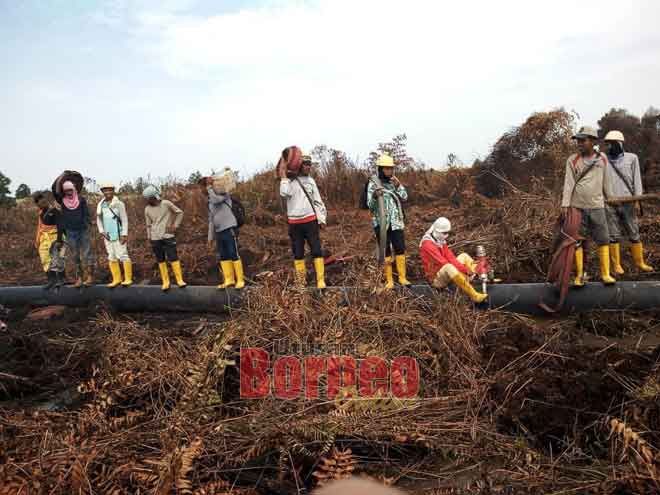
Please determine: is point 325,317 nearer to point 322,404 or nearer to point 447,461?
point 322,404

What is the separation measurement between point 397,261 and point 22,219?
1547 centimetres

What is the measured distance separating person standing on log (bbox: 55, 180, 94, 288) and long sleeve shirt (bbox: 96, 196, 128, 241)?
346 mm

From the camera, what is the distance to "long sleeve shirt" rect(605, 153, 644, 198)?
7.07m

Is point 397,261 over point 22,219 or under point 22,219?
under

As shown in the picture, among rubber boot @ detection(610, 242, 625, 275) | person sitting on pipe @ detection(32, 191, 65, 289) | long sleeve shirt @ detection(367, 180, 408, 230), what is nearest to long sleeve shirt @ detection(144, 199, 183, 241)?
person sitting on pipe @ detection(32, 191, 65, 289)

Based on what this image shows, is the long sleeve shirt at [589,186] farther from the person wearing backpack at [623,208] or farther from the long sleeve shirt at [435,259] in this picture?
the long sleeve shirt at [435,259]

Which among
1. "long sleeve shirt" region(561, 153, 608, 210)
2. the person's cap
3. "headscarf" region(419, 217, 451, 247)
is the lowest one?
"headscarf" region(419, 217, 451, 247)

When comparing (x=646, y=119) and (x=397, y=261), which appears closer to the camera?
(x=397, y=261)

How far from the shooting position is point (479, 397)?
3.81 meters

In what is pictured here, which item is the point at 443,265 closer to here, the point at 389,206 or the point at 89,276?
the point at 389,206

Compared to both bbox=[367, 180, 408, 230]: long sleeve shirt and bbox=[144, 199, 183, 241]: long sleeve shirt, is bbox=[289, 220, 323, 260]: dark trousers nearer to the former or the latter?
bbox=[367, 180, 408, 230]: long sleeve shirt

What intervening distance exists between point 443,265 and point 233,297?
2.94 m

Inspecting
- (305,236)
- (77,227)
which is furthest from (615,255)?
(77,227)

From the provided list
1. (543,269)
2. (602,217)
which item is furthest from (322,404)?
(543,269)
